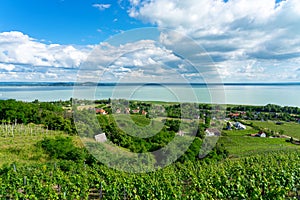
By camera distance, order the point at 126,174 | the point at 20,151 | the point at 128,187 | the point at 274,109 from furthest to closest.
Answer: the point at 274,109
the point at 20,151
the point at 126,174
the point at 128,187

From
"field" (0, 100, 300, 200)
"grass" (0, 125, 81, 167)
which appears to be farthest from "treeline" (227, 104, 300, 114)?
"grass" (0, 125, 81, 167)

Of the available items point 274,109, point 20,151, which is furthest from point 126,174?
point 274,109

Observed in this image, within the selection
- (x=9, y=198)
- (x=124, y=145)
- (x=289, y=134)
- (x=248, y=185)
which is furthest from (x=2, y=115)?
(x=289, y=134)

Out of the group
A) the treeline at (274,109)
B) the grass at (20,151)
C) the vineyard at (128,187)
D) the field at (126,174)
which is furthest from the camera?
the treeline at (274,109)

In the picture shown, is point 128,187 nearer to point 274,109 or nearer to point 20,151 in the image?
point 20,151

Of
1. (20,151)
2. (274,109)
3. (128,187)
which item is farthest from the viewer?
(274,109)

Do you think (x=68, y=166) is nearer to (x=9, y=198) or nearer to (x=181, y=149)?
(x=9, y=198)

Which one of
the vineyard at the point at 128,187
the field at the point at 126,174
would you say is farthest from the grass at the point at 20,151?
the vineyard at the point at 128,187

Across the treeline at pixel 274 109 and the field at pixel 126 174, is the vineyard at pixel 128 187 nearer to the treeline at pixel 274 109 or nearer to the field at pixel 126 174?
the field at pixel 126 174

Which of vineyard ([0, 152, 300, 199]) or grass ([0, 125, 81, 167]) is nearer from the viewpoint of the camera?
vineyard ([0, 152, 300, 199])

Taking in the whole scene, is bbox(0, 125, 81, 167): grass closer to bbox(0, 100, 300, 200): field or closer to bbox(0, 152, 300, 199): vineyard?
bbox(0, 100, 300, 200): field

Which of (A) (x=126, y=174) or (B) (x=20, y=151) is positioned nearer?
(A) (x=126, y=174)

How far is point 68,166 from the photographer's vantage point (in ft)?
46.7

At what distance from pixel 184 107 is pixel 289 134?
151ft
